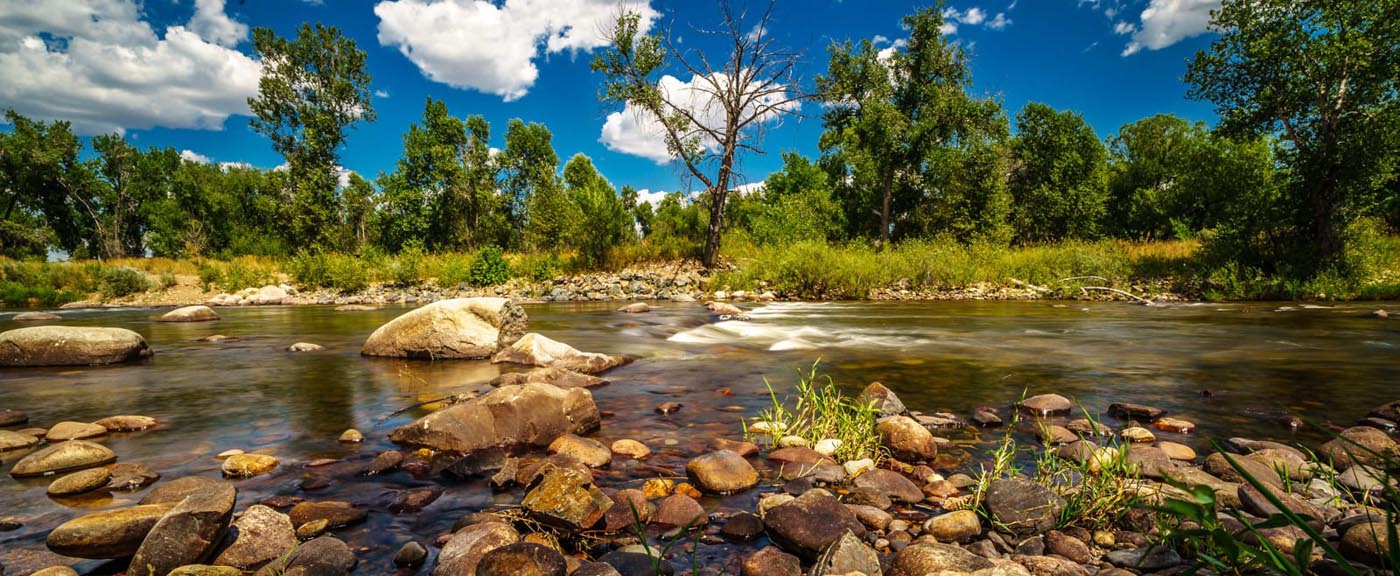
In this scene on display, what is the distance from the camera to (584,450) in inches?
149

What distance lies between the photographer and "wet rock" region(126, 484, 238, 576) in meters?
2.32

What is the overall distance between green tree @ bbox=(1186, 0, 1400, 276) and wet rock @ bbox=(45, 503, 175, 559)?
2356 centimetres

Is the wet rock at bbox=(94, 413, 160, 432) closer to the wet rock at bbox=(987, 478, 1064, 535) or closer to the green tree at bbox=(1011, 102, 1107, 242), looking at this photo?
the wet rock at bbox=(987, 478, 1064, 535)

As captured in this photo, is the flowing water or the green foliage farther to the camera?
the green foliage

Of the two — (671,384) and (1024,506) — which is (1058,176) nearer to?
(671,384)

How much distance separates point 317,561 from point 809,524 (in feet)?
6.94

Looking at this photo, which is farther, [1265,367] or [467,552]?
[1265,367]

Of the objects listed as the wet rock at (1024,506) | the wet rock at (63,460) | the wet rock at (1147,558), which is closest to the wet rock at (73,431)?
the wet rock at (63,460)

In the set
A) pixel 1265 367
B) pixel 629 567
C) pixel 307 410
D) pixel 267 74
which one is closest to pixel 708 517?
pixel 629 567

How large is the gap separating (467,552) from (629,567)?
2.24 ft

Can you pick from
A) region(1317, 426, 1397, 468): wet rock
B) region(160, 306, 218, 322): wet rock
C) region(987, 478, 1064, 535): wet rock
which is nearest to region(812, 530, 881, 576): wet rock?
region(987, 478, 1064, 535): wet rock

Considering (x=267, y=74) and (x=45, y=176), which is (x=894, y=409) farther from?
(x=45, y=176)

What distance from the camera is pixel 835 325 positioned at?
11828 millimetres

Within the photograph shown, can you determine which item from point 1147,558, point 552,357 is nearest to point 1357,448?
point 1147,558
